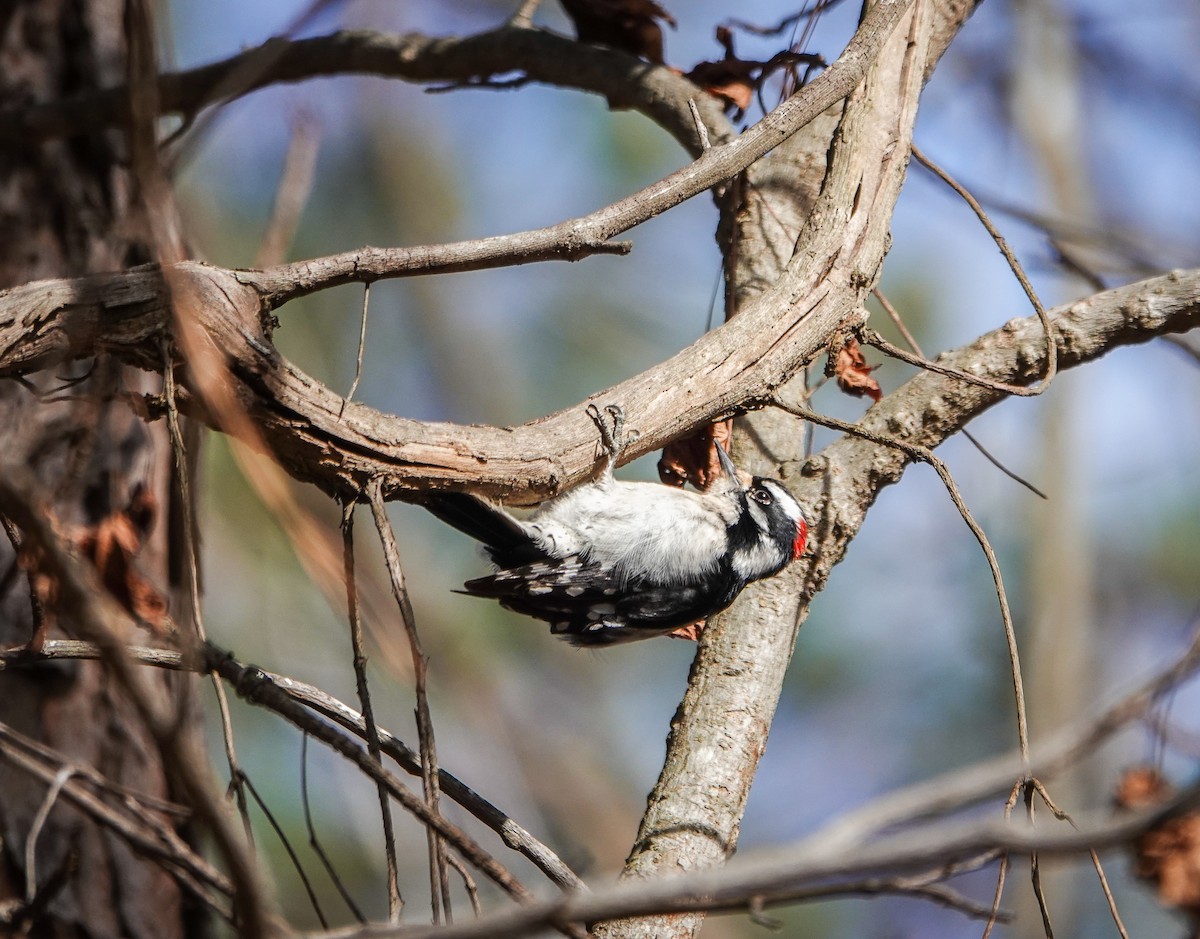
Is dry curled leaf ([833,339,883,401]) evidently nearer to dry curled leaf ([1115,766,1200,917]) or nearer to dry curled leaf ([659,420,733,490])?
dry curled leaf ([659,420,733,490])

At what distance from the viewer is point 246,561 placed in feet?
21.7

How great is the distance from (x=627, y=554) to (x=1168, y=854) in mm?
2333

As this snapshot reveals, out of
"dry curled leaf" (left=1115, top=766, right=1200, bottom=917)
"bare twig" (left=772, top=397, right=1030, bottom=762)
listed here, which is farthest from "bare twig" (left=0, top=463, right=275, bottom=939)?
"bare twig" (left=772, top=397, right=1030, bottom=762)

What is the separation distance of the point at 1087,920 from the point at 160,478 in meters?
8.03

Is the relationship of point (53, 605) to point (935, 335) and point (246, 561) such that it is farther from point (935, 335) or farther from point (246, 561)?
point (935, 335)

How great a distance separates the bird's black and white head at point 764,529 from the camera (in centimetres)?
336

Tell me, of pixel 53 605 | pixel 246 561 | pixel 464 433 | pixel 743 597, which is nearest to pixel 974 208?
pixel 743 597

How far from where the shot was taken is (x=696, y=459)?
3.73 m

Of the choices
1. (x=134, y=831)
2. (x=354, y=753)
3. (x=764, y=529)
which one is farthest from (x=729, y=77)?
(x=134, y=831)

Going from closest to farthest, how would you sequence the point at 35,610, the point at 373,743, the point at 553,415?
the point at 373,743
the point at 35,610
the point at 553,415

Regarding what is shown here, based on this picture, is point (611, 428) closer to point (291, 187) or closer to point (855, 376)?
point (291, 187)

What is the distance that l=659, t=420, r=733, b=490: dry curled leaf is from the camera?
3.61m

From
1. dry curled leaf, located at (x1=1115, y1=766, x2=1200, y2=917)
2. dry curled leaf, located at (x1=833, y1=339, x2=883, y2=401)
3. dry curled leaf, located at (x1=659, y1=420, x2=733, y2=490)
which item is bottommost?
dry curled leaf, located at (x1=1115, y1=766, x2=1200, y2=917)

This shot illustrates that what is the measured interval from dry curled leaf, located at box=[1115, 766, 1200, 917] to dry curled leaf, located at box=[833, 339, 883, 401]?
5.69 feet
